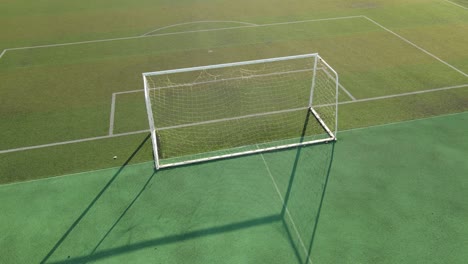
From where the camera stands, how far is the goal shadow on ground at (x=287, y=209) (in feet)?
23.3

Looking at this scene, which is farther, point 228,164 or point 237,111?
point 237,111

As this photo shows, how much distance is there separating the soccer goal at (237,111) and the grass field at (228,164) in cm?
Answer: 45

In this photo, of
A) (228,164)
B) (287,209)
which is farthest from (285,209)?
(228,164)

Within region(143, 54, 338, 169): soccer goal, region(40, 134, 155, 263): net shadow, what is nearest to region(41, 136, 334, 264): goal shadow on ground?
region(40, 134, 155, 263): net shadow

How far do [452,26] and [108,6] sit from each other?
16200 millimetres

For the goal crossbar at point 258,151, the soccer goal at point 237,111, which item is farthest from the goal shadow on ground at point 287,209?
the soccer goal at point 237,111

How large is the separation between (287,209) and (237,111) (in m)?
3.77

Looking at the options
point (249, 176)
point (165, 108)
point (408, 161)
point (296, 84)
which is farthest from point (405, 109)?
point (165, 108)

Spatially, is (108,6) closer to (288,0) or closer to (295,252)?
(288,0)

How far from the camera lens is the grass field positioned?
7.25 metres

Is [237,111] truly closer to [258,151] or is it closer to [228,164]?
[258,151]

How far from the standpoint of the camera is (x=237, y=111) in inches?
425

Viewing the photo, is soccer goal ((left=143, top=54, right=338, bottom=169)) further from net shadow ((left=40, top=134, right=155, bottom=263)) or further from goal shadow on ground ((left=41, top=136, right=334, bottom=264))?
net shadow ((left=40, top=134, right=155, bottom=263))

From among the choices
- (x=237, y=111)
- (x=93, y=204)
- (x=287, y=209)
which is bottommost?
(x=287, y=209)
